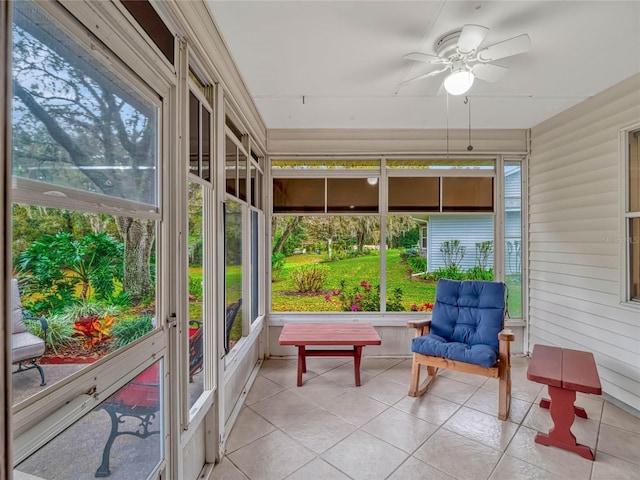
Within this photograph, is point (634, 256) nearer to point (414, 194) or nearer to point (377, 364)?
point (414, 194)

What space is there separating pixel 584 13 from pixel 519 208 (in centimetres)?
252

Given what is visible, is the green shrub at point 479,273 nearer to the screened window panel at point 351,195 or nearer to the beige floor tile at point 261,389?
the screened window panel at point 351,195

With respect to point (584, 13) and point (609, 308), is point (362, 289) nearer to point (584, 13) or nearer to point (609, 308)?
point (609, 308)

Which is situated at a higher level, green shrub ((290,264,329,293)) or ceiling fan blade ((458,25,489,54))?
ceiling fan blade ((458,25,489,54))

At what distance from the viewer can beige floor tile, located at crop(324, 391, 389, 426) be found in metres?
2.52

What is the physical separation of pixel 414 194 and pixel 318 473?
3245 mm

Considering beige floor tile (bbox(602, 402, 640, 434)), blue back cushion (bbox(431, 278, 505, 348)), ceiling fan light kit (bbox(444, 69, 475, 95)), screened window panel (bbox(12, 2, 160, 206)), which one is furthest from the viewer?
blue back cushion (bbox(431, 278, 505, 348))

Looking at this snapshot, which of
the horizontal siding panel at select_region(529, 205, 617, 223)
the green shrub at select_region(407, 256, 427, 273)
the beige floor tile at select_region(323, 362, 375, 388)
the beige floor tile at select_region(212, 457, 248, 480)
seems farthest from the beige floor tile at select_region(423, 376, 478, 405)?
the horizontal siding panel at select_region(529, 205, 617, 223)

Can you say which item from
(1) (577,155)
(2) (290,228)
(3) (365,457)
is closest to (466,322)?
(3) (365,457)

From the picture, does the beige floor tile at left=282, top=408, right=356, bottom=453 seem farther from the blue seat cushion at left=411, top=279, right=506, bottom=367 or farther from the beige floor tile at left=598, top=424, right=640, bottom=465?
the beige floor tile at left=598, top=424, right=640, bottom=465

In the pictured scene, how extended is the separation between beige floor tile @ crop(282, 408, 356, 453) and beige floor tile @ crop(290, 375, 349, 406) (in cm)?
21

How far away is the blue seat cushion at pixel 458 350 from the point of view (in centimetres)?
262

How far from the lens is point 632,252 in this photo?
8.92 feet

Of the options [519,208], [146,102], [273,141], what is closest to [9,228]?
[146,102]
